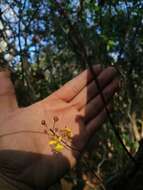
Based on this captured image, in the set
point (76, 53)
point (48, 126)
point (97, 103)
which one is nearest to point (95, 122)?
point (97, 103)

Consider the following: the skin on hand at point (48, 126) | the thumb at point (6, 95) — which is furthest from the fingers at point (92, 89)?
the thumb at point (6, 95)

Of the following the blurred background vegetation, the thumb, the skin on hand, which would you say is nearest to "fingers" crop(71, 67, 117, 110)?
the skin on hand

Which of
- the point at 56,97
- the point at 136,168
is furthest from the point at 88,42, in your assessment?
the point at 136,168

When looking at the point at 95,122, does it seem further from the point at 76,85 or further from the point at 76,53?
the point at 76,53

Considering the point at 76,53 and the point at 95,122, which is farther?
the point at 76,53

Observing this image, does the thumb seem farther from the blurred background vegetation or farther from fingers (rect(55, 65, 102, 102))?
the blurred background vegetation

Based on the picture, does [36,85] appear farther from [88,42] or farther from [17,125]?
[17,125]
